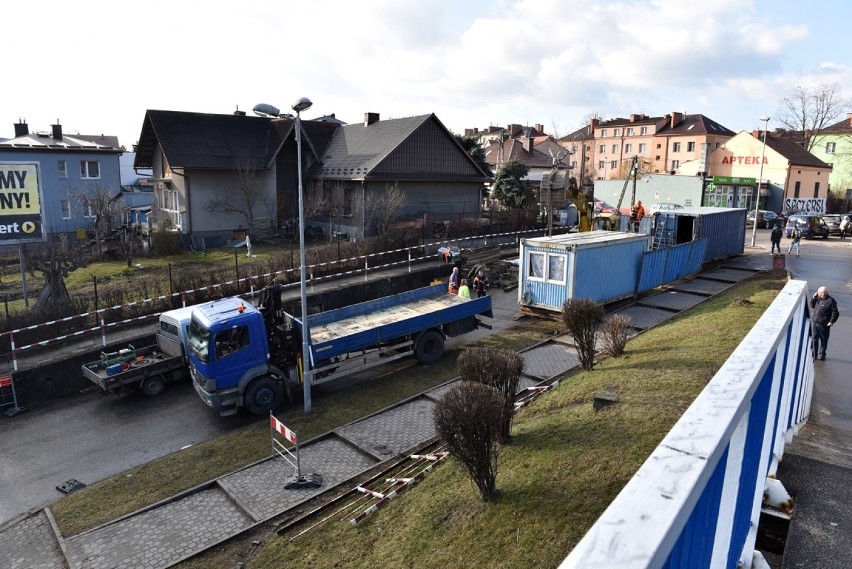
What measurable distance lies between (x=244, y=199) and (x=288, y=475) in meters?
26.8

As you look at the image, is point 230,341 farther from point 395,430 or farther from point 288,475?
point 395,430

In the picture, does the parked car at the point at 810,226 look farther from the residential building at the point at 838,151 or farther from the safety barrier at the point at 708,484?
the safety barrier at the point at 708,484

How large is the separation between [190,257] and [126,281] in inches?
254

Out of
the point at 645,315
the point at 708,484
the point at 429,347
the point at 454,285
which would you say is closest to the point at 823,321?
the point at 645,315

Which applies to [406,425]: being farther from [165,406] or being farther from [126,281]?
[126,281]

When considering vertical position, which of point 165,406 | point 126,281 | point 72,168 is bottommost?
point 165,406

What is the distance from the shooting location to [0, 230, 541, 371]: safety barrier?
16.0m

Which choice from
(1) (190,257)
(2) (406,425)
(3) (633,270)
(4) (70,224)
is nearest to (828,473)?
(2) (406,425)

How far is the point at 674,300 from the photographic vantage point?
20547mm

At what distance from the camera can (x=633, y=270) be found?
2052 centimetres

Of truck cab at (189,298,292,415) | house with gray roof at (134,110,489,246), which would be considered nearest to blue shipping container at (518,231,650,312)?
truck cab at (189,298,292,415)

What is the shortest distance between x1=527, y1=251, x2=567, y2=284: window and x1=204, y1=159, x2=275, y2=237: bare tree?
19602 mm

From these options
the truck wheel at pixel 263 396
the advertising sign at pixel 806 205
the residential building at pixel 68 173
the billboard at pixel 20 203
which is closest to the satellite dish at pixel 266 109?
the truck wheel at pixel 263 396

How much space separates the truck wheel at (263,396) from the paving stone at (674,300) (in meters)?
13.2
